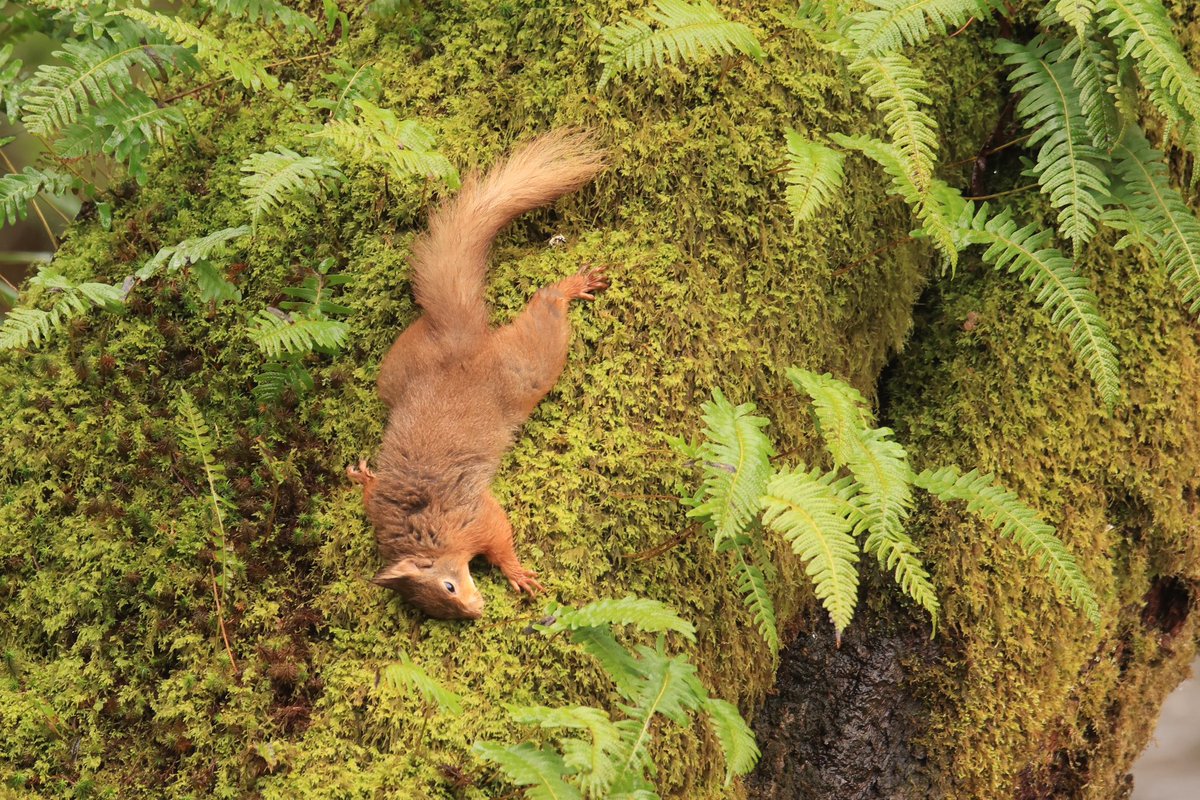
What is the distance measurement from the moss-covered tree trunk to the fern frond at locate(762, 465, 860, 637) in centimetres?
57

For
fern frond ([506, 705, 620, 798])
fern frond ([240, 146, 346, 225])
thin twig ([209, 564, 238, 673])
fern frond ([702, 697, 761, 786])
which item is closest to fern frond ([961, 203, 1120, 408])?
fern frond ([702, 697, 761, 786])

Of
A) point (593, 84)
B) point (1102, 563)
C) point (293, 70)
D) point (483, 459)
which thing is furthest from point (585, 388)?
point (1102, 563)

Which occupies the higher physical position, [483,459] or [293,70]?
[293,70]

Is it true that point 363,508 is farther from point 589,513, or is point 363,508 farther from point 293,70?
point 293,70

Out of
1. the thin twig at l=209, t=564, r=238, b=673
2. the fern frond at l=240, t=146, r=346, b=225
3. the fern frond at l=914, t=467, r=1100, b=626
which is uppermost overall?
the fern frond at l=240, t=146, r=346, b=225

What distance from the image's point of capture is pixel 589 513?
386 cm

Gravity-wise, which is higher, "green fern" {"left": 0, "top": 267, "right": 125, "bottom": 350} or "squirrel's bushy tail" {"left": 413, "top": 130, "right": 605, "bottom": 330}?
"squirrel's bushy tail" {"left": 413, "top": 130, "right": 605, "bottom": 330}

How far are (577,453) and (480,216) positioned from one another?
3.67 ft

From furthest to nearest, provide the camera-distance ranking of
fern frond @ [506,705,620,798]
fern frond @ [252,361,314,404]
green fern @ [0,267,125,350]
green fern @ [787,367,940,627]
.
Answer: fern frond @ [252,361,314,404]
green fern @ [0,267,125,350]
green fern @ [787,367,940,627]
fern frond @ [506,705,620,798]

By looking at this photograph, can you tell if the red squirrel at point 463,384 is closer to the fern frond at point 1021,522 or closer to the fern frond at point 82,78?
the fern frond at point 82,78

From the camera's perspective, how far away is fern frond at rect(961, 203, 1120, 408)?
3.88 m

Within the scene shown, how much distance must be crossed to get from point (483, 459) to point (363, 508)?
55cm

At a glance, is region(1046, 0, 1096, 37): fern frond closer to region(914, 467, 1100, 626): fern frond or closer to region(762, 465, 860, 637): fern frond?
region(914, 467, 1100, 626): fern frond

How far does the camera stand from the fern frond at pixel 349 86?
13.7 ft
